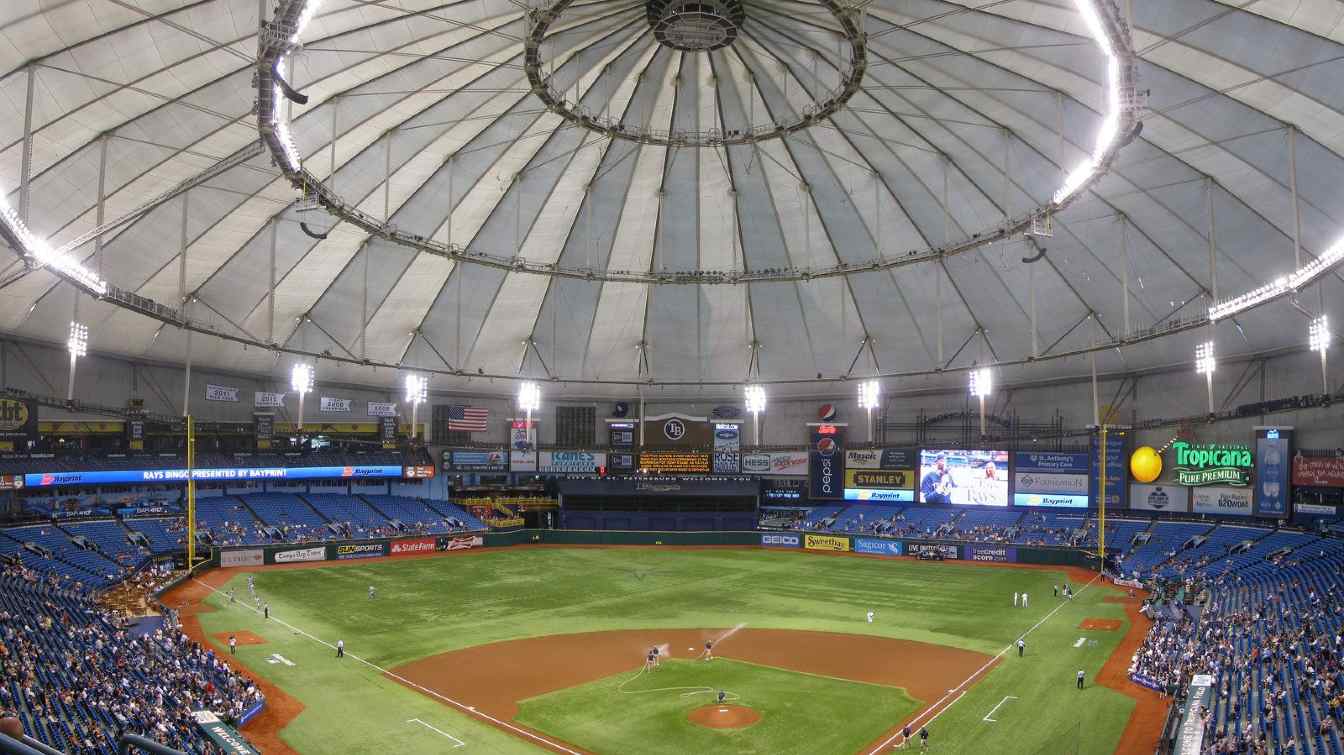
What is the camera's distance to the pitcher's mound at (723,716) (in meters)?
33.4

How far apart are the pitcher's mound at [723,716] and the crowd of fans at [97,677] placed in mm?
16323

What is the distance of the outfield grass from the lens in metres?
31.5

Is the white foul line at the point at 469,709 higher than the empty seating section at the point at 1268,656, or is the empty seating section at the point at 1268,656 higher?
the empty seating section at the point at 1268,656

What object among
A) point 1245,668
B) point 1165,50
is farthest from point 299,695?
point 1165,50

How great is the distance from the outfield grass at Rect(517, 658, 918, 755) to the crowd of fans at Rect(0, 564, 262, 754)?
11.4 meters

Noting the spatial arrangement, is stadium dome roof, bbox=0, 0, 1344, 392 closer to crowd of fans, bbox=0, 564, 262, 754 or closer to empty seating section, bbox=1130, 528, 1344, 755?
crowd of fans, bbox=0, 564, 262, 754

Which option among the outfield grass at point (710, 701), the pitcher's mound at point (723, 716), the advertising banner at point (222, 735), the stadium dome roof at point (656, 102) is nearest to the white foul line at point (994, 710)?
the outfield grass at point (710, 701)

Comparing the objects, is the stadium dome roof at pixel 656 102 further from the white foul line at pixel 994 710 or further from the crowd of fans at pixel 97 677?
the white foul line at pixel 994 710

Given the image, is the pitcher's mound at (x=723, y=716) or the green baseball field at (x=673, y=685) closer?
the green baseball field at (x=673, y=685)

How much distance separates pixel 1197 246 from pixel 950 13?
2334 centimetres

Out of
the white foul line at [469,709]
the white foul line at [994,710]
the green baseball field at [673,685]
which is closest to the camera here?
the white foul line at [469,709]

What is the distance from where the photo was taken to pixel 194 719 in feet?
99.3

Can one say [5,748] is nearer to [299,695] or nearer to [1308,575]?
[299,695]

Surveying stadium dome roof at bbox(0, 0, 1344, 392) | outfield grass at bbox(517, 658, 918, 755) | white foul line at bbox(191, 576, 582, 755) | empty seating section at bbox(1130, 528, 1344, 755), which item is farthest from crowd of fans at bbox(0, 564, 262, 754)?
empty seating section at bbox(1130, 528, 1344, 755)
